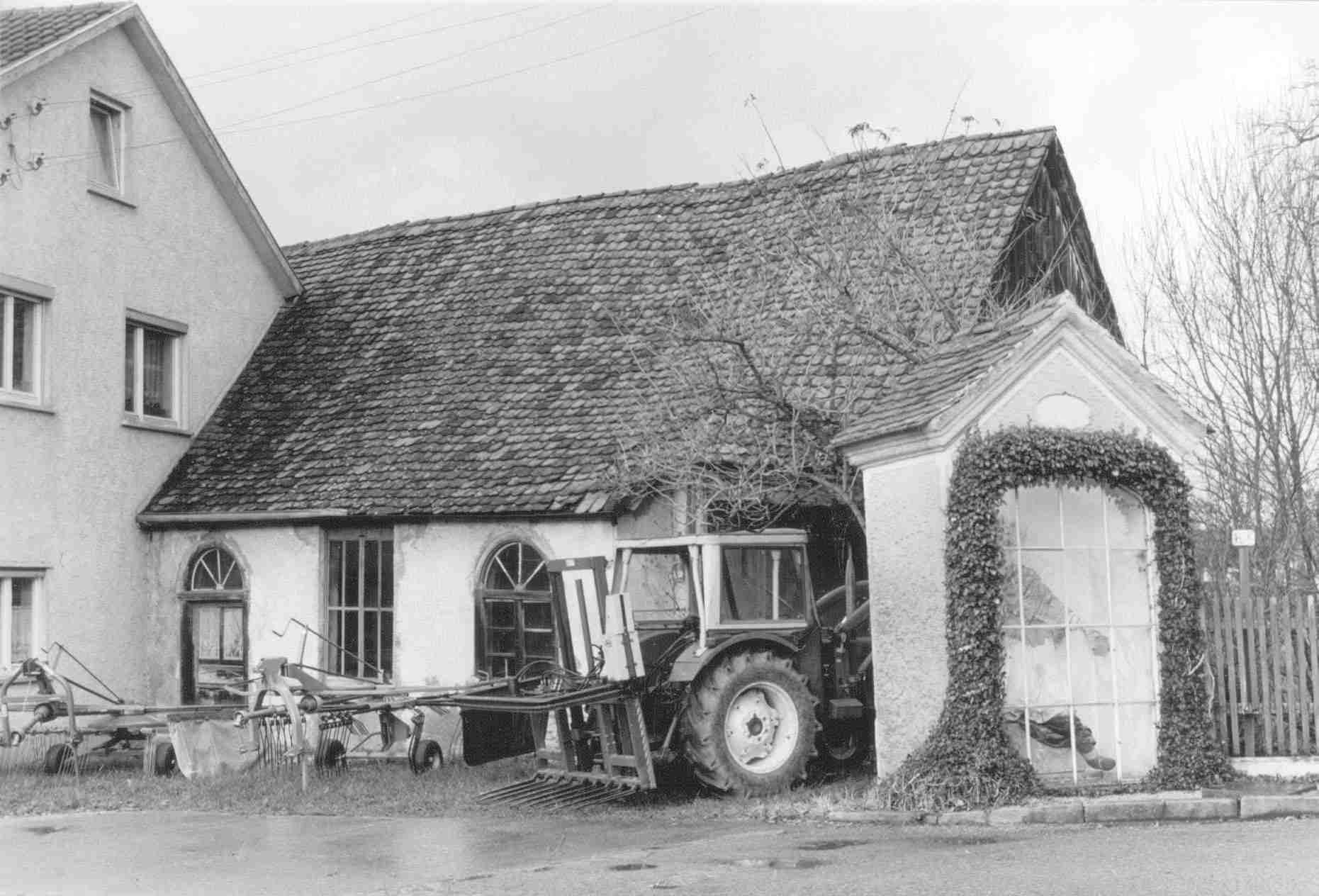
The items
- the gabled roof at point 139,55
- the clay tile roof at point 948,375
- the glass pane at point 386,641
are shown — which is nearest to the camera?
the clay tile roof at point 948,375

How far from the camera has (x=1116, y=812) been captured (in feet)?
39.3

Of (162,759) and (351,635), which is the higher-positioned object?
(351,635)

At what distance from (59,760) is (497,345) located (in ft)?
24.0

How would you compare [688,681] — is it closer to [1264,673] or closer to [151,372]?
[1264,673]

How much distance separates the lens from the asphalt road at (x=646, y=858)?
367 inches

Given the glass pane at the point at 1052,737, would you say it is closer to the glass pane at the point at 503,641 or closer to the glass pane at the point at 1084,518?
the glass pane at the point at 1084,518

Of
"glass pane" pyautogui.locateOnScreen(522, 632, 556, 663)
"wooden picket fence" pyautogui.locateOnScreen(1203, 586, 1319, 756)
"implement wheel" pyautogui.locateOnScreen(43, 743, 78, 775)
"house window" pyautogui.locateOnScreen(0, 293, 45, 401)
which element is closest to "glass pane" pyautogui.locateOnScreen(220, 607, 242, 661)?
"implement wheel" pyautogui.locateOnScreen(43, 743, 78, 775)

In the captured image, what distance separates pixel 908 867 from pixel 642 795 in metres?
4.26

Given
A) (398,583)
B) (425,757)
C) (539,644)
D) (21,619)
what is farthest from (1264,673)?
(21,619)

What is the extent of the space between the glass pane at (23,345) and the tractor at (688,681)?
7.78 meters

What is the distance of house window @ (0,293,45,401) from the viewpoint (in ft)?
61.7

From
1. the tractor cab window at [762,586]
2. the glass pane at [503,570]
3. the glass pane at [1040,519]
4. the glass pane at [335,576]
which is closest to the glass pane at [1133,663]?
the glass pane at [1040,519]

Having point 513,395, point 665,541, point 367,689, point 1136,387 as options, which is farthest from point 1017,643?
point 513,395

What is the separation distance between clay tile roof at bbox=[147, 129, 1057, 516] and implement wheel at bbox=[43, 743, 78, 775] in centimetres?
347
